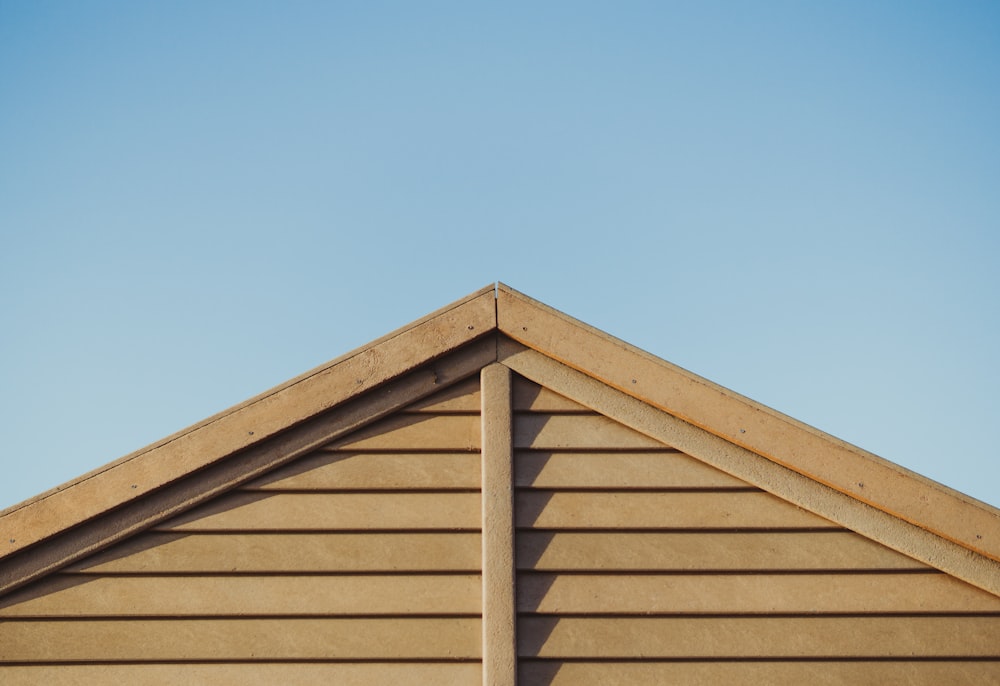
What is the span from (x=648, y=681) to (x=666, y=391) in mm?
1113

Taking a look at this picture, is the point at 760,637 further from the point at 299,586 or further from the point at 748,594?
the point at 299,586

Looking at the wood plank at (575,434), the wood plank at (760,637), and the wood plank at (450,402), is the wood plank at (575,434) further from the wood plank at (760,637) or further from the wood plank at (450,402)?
the wood plank at (760,637)

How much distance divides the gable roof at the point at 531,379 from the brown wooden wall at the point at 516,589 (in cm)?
7

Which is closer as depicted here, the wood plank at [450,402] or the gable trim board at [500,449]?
the gable trim board at [500,449]

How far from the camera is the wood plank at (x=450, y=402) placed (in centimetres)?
391

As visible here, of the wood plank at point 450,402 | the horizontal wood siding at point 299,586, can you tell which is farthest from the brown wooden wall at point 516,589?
the wood plank at point 450,402

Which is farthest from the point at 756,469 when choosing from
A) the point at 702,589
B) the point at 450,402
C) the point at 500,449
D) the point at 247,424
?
the point at 247,424

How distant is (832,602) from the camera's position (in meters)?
3.69

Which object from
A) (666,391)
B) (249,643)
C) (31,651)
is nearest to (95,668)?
(31,651)

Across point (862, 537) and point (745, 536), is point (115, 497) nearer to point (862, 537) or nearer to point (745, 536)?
point (745, 536)

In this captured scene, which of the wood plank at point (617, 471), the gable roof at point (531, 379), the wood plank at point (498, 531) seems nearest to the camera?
the wood plank at point (498, 531)

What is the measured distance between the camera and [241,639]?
12.0 feet

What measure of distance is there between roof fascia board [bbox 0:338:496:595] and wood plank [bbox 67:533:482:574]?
0.08m

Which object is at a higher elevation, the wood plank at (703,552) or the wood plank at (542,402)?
the wood plank at (542,402)
